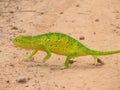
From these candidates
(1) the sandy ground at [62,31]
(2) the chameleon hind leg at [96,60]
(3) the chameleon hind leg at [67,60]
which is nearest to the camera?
(1) the sandy ground at [62,31]

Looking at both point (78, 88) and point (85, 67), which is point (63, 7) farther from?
point (78, 88)

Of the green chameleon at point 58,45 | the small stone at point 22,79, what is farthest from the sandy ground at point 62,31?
the green chameleon at point 58,45

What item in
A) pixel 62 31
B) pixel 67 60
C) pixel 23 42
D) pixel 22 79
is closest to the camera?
pixel 22 79

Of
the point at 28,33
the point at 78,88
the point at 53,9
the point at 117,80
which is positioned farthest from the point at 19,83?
the point at 53,9

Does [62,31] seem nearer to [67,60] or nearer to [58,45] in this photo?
[58,45]

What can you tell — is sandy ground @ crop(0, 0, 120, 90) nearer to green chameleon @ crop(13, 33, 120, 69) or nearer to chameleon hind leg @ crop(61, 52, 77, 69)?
chameleon hind leg @ crop(61, 52, 77, 69)

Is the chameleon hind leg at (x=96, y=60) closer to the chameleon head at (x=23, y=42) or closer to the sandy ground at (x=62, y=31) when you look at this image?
the sandy ground at (x=62, y=31)

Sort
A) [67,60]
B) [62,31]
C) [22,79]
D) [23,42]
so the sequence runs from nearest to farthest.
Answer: [22,79]
[67,60]
[23,42]
[62,31]

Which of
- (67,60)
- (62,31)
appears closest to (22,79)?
(67,60)
